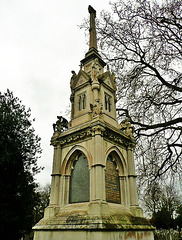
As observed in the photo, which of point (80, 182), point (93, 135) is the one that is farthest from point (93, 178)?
point (93, 135)

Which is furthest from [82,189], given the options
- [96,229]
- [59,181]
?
[96,229]

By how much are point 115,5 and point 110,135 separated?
26.5ft

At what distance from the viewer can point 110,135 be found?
7.07 metres

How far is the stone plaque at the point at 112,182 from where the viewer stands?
21.1ft

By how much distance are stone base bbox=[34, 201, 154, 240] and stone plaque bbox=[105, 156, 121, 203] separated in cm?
26

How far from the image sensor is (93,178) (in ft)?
19.6

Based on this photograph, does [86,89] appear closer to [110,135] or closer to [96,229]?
[110,135]

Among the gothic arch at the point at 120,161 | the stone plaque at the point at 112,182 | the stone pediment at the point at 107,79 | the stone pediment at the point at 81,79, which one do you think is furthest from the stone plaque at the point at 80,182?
the stone pediment at the point at 107,79

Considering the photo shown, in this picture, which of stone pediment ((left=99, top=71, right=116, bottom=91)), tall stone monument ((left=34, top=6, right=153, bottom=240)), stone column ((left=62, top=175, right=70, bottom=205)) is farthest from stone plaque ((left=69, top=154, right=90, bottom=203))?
stone pediment ((left=99, top=71, right=116, bottom=91))

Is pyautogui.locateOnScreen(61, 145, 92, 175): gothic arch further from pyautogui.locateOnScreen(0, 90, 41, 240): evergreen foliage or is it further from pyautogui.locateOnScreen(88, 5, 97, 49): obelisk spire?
pyautogui.locateOnScreen(88, 5, 97, 49): obelisk spire

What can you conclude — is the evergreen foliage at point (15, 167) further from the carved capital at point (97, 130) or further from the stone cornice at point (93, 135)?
the carved capital at point (97, 130)

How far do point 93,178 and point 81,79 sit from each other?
15.7ft

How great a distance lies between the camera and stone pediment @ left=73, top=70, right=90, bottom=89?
28.3ft

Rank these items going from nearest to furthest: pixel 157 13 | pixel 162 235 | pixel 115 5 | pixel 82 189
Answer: pixel 82 189 < pixel 157 13 < pixel 115 5 < pixel 162 235
